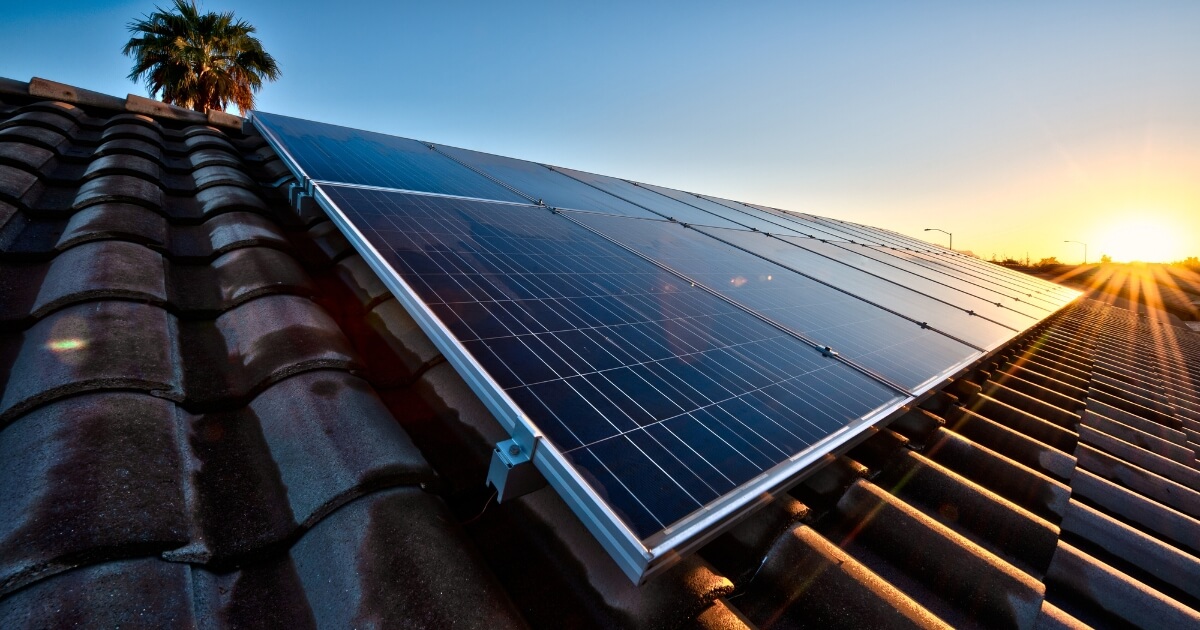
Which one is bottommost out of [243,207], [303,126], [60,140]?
[243,207]

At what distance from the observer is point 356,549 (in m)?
1.79

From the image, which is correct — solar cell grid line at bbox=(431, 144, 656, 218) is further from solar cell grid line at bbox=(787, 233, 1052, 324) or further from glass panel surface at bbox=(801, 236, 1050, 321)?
glass panel surface at bbox=(801, 236, 1050, 321)

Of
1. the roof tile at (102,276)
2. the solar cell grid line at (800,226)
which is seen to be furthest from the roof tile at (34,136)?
the solar cell grid line at (800,226)

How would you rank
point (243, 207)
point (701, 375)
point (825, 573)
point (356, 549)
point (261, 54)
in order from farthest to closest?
point (261, 54) → point (243, 207) → point (701, 375) → point (825, 573) → point (356, 549)

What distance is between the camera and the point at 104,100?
22.2ft

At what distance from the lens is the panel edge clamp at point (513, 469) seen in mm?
1898

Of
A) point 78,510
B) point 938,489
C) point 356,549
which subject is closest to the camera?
point 78,510

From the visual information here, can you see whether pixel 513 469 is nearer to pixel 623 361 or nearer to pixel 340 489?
pixel 340 489

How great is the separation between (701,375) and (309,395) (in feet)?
7.12

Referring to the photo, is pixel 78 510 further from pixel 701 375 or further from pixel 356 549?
pixel 701 375

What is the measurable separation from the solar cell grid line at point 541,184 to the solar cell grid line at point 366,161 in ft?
1.58

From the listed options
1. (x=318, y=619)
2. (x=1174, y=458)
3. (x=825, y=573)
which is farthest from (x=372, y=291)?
(x=1174, y=458)

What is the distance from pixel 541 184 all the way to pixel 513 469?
6.73 metres

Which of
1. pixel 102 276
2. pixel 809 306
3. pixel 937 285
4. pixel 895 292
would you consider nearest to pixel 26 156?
pixel 102 276
